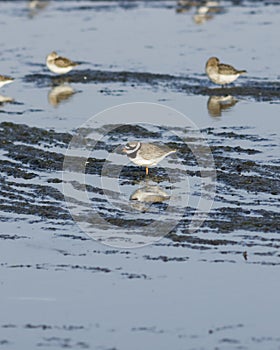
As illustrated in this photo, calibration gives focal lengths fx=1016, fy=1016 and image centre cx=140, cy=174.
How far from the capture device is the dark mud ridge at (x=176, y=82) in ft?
64.7

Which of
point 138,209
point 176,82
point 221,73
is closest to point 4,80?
point 176,82

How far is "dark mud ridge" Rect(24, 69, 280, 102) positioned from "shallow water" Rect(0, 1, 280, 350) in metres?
0.06

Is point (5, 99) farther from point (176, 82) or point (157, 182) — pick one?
point (157, 182)

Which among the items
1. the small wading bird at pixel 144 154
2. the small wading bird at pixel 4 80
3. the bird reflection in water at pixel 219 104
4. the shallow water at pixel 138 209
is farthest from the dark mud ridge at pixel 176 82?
the small wading bird at pixel 144 154

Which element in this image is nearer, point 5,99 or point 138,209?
point 138,209

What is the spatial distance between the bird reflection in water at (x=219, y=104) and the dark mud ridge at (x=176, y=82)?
0.33 metres

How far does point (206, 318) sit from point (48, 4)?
95.4 feet

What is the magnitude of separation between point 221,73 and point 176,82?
129 centimetres

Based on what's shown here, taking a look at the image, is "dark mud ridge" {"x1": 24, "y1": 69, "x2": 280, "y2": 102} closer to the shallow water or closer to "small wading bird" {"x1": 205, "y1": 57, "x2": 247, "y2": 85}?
the shallow water

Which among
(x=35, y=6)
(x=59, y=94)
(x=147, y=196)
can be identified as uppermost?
(x=35, y=6)

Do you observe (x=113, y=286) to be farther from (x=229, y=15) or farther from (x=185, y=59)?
(x=229, y=15)

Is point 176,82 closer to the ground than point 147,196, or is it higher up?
higher up

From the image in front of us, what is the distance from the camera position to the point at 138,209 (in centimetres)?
1223

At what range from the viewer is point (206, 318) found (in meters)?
8.88
